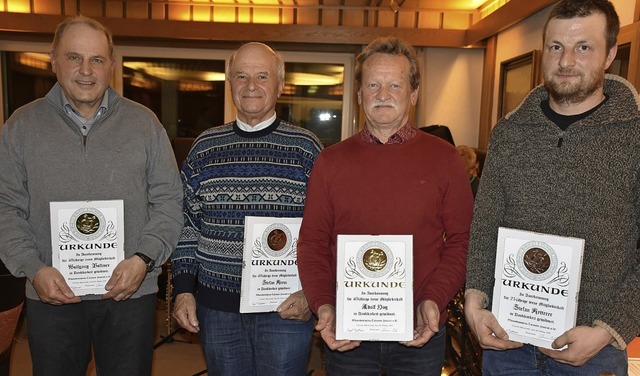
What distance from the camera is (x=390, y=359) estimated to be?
61.6 inches

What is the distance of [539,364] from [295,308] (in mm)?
747

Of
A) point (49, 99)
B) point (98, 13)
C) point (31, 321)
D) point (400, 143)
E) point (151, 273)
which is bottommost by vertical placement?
point (31, 321)

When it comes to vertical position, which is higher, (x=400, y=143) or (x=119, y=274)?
(x=400, y=143)

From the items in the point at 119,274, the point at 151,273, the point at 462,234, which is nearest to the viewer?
the point at 462,234

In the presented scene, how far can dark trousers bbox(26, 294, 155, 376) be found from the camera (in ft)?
5.66

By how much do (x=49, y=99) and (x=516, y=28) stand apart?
14.5ft

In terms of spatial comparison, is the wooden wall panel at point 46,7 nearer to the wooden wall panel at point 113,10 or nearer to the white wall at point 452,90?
the wooden wall panel at point 113,10

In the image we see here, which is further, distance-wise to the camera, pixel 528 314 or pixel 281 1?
pixel 281 1

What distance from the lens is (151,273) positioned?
1815 mm

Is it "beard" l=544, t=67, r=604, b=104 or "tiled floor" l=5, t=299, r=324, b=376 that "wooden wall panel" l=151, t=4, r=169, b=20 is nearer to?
"tiled floor" l=5, t=299, r=324, b=376

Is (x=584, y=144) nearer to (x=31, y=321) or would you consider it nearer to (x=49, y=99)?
(x=49, y=99)

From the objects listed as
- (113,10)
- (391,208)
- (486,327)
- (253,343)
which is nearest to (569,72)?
(391,208)

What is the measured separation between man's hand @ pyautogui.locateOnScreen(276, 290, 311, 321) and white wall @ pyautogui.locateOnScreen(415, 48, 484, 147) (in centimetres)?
464

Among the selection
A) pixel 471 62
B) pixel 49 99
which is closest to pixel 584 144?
pixel 49 99
